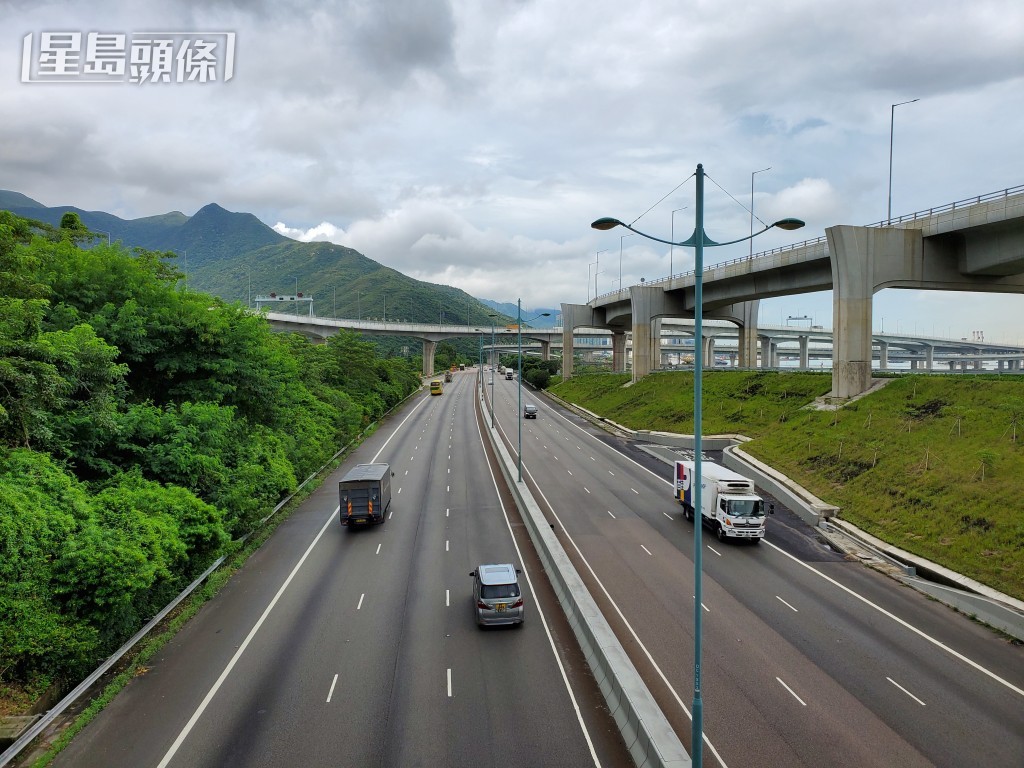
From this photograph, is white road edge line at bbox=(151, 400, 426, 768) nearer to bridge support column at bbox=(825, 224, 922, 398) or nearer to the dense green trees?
the dense green trees

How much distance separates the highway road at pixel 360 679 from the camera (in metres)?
12.6

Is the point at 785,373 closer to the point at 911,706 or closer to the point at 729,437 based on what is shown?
the point at 729,437

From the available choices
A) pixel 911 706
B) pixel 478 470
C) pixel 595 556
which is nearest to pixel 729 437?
pixel 478 470

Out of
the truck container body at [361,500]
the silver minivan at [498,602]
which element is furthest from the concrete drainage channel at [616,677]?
the truck container body at [361,500]

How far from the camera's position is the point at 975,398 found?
1393 inches

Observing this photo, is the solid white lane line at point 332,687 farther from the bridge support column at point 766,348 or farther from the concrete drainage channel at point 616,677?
the bridge support column at point 766,348

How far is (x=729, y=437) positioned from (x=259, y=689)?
136 feet

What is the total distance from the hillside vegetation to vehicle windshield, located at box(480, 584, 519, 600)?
16922 mm

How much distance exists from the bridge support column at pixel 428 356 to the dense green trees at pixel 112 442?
93.4m

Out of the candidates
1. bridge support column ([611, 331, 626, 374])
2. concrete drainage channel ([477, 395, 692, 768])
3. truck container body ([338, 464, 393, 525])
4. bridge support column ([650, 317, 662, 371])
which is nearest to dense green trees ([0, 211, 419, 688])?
truck container body ([338, 464, 393, 525])

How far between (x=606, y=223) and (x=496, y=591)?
37.9 ft

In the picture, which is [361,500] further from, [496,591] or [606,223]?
[606,223]

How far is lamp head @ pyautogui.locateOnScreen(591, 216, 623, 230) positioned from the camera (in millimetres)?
13047

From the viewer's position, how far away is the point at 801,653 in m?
16.8
